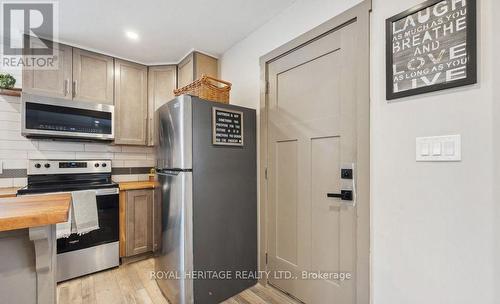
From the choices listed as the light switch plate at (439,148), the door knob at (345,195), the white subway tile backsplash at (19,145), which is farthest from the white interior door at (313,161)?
the white subway tile backsplash at (19,145)

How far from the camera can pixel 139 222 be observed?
2.54 m

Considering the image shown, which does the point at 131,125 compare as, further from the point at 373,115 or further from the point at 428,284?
the point at 428,284

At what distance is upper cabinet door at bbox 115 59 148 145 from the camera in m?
2.67

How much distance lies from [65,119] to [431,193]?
117 inches

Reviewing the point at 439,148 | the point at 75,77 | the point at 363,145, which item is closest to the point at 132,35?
the point at 75,77

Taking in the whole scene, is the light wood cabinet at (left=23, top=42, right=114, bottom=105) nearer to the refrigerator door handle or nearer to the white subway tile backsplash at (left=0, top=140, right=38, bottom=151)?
the white subway tile backsplash at (left=0, top=140, right=38, bottom=151)

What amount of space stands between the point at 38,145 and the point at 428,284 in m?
3.43

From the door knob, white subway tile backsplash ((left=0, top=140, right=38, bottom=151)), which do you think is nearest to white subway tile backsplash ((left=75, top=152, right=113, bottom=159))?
white subway tile backsplash ((left=0, top=140, right=38, bottom=151))

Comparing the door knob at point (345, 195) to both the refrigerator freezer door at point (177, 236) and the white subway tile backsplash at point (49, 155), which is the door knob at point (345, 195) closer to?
the refrigerator freezer door at point (177, 236)

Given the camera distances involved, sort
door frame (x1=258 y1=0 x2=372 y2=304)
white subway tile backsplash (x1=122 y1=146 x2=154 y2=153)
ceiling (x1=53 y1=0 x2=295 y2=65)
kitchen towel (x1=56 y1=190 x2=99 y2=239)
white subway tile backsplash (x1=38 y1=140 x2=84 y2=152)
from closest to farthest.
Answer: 1. door frame (x1=258 y1=0 x2=372 y2=304)
2. ceiling (x1=53 y1=0 x2=295 y2=65)
3. kitchen towel (x1=56 y1=190 x2=99 y2=239)
4. white subway tile backsplash (x1=38 y1=140 x2=84 y2=152)
5. white subway tile backsplash (x1=122 y1=146 x2=154 y2=153)

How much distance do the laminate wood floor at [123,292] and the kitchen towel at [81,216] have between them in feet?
1.50

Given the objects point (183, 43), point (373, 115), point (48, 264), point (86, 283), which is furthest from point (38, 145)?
point (373, 115)

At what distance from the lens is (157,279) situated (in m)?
2.08

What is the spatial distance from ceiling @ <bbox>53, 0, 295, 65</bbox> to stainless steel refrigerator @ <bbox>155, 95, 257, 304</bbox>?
807 millimetres
